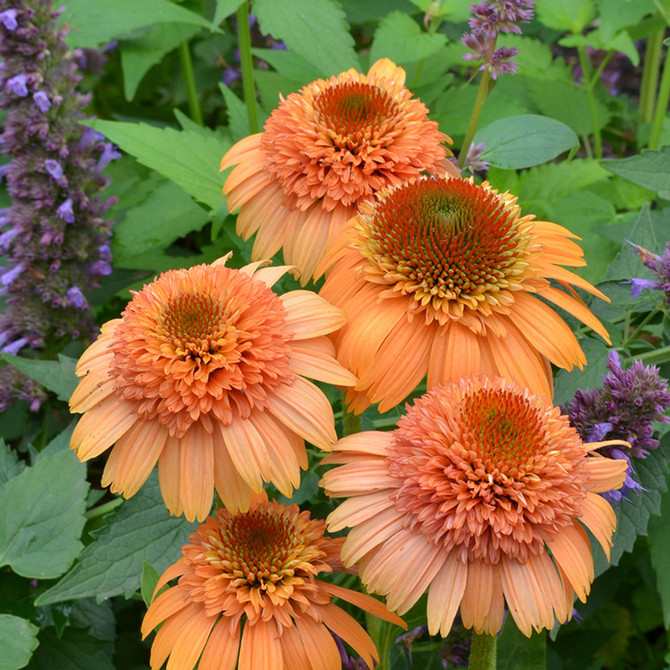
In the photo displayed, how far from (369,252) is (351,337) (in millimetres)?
113

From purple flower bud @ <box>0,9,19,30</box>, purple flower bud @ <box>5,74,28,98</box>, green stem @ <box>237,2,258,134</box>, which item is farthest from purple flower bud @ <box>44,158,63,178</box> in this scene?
green stem @ <box>237,2,258,134</box>

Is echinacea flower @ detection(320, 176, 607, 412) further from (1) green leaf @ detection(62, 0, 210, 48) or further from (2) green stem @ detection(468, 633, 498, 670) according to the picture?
(1) green leaf @ detection(62, 0, 210, 48)

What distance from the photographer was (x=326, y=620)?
915 millimetres

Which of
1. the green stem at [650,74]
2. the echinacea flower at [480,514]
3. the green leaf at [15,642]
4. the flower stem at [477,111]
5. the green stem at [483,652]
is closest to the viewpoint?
the echinacea flower at [480,514]

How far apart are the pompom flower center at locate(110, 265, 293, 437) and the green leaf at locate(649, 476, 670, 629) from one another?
763 millimetres

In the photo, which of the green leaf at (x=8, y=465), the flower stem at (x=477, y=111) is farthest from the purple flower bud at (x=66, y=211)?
the flower stem at (x=477, y=111)

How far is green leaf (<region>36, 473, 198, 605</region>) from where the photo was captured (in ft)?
3.54

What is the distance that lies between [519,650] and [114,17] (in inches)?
57.1

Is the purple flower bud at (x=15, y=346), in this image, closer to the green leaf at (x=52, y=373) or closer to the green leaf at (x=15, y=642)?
the green leaf at (x=52, y=373)

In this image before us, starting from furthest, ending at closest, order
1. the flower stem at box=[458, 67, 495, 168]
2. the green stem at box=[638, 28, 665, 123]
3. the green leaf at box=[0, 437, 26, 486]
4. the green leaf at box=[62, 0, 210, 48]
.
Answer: the green stem at box=[638, 28, 665, 123], the green leaf at box=[62, 0, 210, 48], the green leaf at box=[0, 437, 26, 486], the flower stem at box=[458, 67, 495, 168]

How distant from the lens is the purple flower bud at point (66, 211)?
1.64m

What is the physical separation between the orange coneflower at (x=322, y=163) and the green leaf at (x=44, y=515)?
46 cm

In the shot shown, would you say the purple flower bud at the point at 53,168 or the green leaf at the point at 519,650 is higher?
the purple flower bud at the point at 53,168

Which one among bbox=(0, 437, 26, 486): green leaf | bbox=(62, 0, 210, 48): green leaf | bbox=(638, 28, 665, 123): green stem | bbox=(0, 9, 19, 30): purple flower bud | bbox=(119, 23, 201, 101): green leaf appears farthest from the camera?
bbox=(638, 28, 665, 123): green stem
